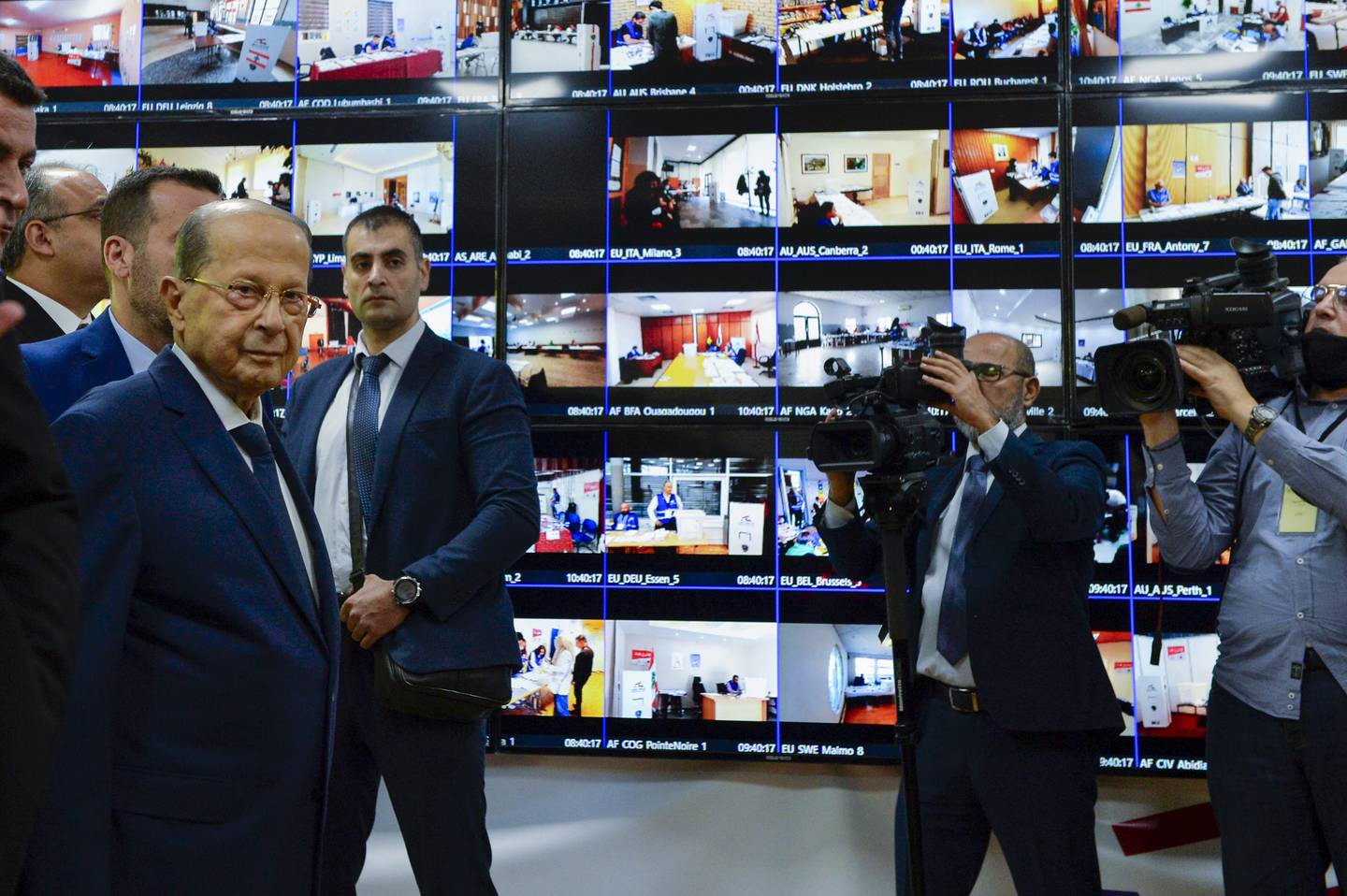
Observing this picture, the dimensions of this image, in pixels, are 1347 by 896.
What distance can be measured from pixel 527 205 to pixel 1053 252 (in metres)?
1.66

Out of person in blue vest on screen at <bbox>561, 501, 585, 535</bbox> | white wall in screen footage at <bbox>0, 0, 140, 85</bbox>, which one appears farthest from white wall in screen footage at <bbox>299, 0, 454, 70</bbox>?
person in blue vest on screen at <bbox>561, 501, 585, 535</bbox>

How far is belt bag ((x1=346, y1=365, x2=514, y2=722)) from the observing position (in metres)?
2.34

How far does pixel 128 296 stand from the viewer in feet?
6.71

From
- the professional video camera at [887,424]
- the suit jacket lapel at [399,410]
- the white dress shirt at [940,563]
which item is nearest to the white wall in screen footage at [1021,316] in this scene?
the white dress shirt at [940,563]

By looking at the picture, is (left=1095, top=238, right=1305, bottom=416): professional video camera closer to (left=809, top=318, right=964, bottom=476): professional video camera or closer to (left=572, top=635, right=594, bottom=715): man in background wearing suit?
(left=809, top=318, right=964, bottom=476): professional video camera

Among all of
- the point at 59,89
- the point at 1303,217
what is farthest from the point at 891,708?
the point at 59,89

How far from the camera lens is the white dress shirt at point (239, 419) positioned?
1550 mm

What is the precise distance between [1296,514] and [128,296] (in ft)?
8.25

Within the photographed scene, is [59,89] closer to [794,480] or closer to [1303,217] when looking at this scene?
[794,480]

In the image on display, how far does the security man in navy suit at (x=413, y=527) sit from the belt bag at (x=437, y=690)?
0.02 metres

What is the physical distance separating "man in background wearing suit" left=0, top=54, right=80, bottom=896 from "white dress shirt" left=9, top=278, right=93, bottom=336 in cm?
180

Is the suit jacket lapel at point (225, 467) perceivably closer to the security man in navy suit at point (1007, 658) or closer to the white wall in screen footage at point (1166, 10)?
the security man in navy suit at point (1007, 658)

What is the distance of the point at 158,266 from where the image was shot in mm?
2070

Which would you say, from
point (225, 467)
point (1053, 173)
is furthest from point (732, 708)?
point (225, 467)
